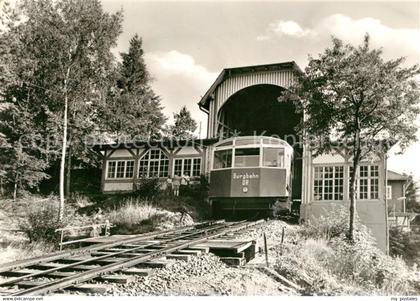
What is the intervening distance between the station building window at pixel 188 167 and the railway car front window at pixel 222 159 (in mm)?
5462

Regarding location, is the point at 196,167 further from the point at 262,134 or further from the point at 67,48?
the point at 67,48

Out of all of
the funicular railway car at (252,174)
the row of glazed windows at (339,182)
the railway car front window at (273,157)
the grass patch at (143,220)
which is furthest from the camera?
the row of glazed windows at (339,182)

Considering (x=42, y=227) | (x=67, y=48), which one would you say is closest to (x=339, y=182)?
(x=42, y=227)

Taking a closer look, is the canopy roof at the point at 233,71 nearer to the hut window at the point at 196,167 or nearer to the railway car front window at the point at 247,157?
the hut window at the point at 196,167

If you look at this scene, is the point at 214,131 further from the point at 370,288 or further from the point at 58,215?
the point at 370,288

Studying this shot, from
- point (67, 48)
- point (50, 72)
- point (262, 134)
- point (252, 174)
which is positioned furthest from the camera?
point (262, 134)

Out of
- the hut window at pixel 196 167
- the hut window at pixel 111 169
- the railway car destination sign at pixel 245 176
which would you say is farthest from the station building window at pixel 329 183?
the hut window at pixel 111 169

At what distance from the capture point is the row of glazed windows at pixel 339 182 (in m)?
19.3

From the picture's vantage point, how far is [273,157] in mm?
16812

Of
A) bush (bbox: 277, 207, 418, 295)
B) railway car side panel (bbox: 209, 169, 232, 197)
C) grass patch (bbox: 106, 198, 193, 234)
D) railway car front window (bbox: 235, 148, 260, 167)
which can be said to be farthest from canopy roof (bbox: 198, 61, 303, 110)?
bush (bbox: 277, 207, 418, 295)

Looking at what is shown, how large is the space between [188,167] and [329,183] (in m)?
7.64

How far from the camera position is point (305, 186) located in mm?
20203

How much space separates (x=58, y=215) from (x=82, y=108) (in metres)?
7.31

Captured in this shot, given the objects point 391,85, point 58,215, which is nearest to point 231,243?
point 58,215
